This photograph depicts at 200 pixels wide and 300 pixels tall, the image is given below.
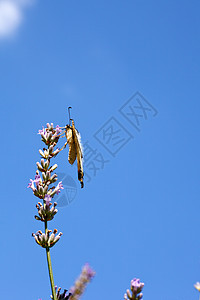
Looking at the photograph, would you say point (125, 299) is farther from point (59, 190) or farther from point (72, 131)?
point (72, 131)

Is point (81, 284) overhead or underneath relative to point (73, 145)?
underneath

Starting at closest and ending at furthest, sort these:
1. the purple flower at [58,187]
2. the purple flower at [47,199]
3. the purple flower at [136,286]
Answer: the purple flower at [136,286]
the purple flower at [47,199]
the purple flower at [58,187]

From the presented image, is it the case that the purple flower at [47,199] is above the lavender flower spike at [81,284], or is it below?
above

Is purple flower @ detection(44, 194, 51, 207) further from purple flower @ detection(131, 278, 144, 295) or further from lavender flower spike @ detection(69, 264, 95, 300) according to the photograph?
purple flower @ detection(131, 278, 144, 295)

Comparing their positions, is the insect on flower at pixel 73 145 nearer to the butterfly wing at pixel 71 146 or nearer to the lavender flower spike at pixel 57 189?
the butterfly wing at pixel 71 146

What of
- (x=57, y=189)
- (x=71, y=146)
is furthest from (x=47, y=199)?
(x=71, y=146)

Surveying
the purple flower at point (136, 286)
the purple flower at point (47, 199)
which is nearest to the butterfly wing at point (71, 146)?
the purple flower at point (47, 199)

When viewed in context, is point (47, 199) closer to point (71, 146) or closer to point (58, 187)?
point (58, 187)

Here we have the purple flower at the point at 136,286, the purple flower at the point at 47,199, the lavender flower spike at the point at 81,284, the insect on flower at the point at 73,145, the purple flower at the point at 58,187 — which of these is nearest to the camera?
the purple flower at the point at 136,286

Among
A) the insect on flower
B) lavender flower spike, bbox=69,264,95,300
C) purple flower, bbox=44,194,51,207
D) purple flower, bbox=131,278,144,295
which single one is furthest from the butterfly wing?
purple flower, bbox=131,278,144,295

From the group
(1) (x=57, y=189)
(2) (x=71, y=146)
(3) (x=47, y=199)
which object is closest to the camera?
(3) (x=47, y=199)
